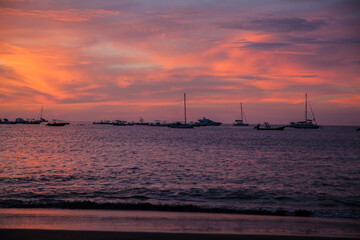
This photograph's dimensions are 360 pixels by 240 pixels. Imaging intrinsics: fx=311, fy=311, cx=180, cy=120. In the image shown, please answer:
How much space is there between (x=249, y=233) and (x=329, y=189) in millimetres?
14224

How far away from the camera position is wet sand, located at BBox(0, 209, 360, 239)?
10344 mm

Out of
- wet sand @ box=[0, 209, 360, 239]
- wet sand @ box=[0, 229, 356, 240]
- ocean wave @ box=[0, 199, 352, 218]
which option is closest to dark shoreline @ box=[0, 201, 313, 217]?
ocean wave @ box=[0, 199, 352, 218]

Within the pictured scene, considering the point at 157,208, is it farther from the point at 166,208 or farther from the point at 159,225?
the point at 159,225

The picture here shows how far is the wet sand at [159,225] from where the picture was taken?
10.3 meters

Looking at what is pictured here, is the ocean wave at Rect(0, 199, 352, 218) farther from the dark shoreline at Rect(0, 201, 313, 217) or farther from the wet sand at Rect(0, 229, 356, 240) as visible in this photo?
the wet sand at Rect(0, 229, 356, 240)

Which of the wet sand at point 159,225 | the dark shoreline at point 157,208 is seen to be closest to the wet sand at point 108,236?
the wet sand at point 159,225

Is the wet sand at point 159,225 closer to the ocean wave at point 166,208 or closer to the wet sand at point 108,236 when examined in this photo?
the wet sand at point 108,236

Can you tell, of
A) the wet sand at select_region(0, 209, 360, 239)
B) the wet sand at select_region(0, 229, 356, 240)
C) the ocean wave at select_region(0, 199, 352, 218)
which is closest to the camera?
the wet sand at select_region(0, 229, 356, 240)

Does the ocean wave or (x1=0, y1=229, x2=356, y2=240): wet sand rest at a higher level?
(x1=0, y1=229, x2=356, y2=240): wet sand

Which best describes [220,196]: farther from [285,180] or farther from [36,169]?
[36,169]

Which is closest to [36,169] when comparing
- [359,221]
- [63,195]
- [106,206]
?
[63,195]

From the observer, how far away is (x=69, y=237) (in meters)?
10.0

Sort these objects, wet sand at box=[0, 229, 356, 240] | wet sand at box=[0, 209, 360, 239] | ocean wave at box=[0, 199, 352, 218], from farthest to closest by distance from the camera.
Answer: ocean wave at box=[0, 199, 352, 218] → wet sand at box=[0, 209, 360, 239] → wet sand at box=[0, 229, 356, 240]

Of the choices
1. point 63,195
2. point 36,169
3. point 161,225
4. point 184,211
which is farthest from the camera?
point 36,169
